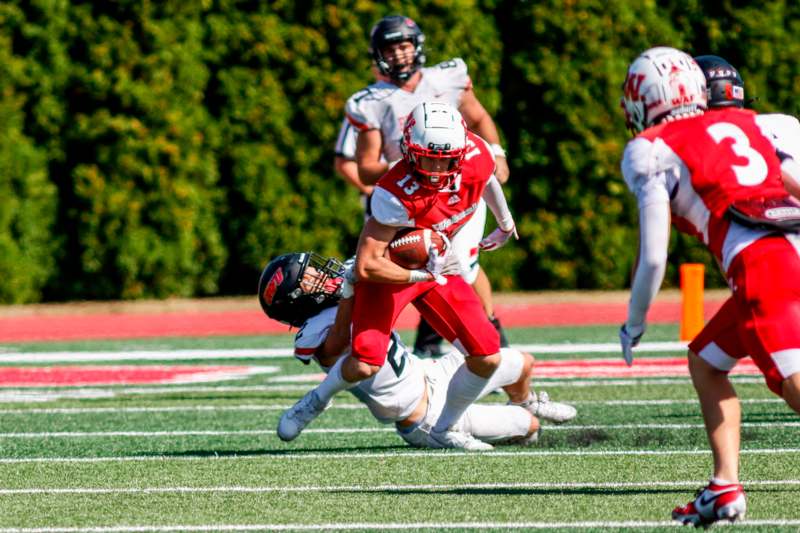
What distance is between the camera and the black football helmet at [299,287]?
6180 mm

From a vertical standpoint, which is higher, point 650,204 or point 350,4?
point 650,204

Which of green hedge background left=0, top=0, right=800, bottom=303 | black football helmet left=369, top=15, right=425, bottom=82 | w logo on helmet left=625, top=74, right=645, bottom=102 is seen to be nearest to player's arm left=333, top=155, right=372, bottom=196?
black football helmet left=369, top=15, right=425, bottom=82

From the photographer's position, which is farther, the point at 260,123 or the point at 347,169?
the point at 260,123

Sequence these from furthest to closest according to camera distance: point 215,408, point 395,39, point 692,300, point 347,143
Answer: point 692,300
point 347,143
point 395,39
point 215,408

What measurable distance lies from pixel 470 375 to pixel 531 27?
33.9 ft

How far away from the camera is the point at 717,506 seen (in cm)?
425

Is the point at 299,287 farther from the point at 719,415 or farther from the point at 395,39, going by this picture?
the point at 395,39

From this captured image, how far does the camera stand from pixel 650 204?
169 inches

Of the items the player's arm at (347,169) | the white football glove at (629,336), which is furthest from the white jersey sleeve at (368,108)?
the white football glove at (629,336)

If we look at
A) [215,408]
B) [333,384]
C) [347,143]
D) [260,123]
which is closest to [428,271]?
[333,384]

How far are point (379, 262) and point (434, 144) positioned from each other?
52 centimetres

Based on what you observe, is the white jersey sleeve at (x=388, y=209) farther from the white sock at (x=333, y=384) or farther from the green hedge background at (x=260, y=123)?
the green hedge background at (x=260, y=123)

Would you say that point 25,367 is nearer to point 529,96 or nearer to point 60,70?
point 60,70

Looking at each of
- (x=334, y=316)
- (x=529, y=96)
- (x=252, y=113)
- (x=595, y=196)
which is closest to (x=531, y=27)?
(x=529, y=96)
